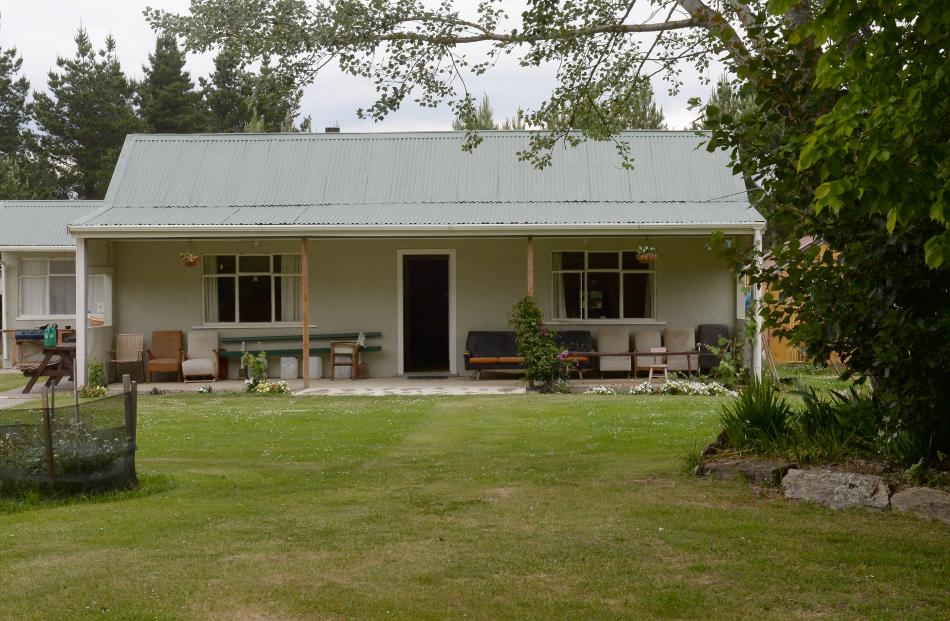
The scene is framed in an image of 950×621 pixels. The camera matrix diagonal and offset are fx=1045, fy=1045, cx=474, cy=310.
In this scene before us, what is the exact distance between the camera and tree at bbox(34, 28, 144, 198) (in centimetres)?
4128

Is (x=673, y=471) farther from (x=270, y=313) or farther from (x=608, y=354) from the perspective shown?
(x=270, y=313)

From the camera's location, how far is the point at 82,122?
41.2 metres

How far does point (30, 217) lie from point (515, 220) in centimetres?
1282

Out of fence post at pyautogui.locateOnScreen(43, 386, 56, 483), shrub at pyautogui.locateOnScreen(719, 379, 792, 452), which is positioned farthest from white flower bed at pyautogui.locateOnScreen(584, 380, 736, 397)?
fence post at pyautogui.locateOnScreen(43, 386, 56, 483)

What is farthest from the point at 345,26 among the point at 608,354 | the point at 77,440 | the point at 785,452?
the point at 608,354

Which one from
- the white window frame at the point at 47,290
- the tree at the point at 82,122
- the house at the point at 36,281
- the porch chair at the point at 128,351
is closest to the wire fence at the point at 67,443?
the porch chair at the point at 128,351

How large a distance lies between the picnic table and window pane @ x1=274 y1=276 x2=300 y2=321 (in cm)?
343

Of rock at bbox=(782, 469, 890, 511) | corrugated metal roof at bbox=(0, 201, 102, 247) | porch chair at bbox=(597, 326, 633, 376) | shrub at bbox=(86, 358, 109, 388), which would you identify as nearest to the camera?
rock at bbox=(782, 469, 890, 511)

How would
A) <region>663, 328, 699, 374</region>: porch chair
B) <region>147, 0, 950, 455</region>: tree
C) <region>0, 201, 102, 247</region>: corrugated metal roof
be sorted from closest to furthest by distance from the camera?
<region>147, 0, 950, 455</region>: tree
<region>663, 328, 699, 374</region>: porch chair
<region>0, 201, 102, 247</region>: corrugated metal roof

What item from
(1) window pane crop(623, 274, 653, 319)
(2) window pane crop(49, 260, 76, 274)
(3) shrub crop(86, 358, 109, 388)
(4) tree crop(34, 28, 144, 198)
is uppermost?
(4) tree crop(34, 28, 144, 198)

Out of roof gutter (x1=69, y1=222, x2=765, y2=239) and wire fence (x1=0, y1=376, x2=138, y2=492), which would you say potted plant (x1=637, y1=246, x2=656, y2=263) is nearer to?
roof gutter (x1=69, y1=222, x2=765, y2=239)

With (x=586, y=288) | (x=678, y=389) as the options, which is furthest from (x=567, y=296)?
(x=678, y=389)

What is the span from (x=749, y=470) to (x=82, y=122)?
3862 centimetres

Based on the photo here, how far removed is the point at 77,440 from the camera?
24.5ft
